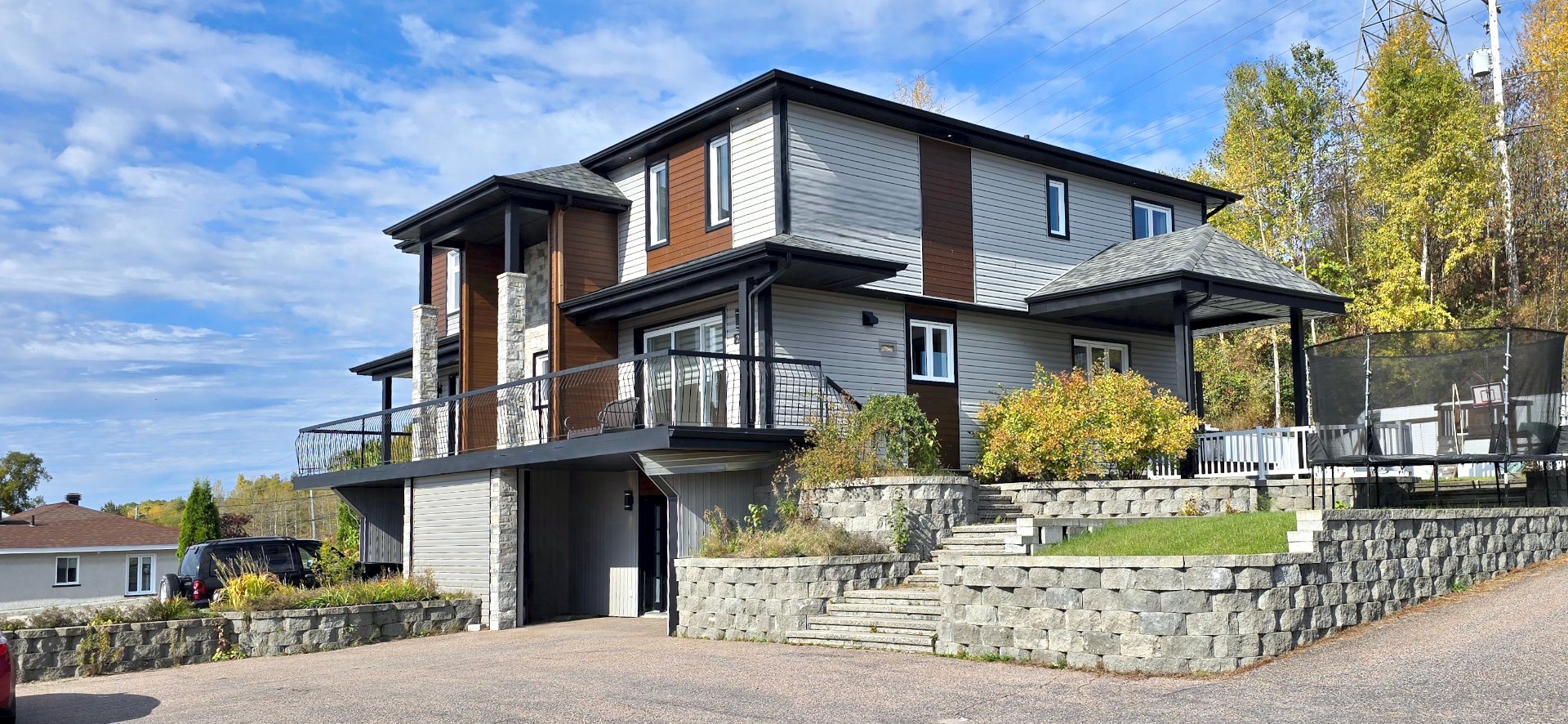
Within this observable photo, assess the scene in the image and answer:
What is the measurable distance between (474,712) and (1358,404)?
34.9 ft

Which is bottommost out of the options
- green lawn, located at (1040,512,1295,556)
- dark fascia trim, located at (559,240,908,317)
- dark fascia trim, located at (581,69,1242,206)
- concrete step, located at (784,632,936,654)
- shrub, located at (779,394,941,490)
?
concrete step, located at (784,632,936,654)

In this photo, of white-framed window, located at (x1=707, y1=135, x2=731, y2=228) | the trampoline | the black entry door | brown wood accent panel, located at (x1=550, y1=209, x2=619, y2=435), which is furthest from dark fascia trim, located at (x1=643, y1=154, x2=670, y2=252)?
the trampoline

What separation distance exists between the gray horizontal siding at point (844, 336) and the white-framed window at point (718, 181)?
1965mm

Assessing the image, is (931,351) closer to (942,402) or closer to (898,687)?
(942,402)

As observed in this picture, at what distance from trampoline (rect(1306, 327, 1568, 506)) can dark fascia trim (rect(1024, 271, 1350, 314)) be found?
176 inches

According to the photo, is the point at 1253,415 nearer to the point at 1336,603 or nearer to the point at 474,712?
the point at 1336,603

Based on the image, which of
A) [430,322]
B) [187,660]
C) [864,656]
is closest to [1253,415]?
[430,322]

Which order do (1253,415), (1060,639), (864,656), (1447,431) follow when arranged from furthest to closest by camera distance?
1. (1253,415)
2. (1447,431)
3. (864,656)
4. (1060,639)

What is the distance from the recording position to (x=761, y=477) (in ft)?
59.9

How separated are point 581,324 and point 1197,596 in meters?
13.2

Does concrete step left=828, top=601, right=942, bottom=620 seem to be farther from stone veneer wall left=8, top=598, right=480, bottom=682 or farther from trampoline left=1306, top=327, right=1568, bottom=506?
stone veneer wall left=8, top=598, right=480, bottom=682

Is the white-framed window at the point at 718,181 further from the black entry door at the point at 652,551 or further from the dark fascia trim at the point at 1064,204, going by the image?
the dark fascia trim at the point at 1064,204

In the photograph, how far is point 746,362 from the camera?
17.6 metres

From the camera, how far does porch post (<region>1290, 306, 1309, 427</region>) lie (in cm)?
2106
